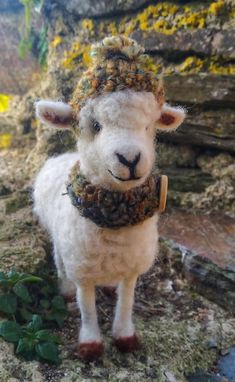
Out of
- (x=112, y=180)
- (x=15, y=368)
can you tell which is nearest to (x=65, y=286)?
(x=15, y=368)

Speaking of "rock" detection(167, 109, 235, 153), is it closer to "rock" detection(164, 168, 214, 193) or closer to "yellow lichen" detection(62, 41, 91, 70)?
"rock" detection(164, 168, 214, 193)

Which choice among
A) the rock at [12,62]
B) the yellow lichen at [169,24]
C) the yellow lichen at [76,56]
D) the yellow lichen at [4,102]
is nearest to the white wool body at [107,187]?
the yellow lichen at [169,24]

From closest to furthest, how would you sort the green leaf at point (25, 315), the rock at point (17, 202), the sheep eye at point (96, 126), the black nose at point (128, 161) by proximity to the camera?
the black nose at point (128, 161) < the sheep eye at point (96, 126) < the green leaf at point (25, 315) < the rock at point (17, 202)

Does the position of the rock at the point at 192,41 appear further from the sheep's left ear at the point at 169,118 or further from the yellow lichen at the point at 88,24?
the sheep's left ear at the point at 169,118

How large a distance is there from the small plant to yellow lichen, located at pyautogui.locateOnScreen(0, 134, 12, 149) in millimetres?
1583

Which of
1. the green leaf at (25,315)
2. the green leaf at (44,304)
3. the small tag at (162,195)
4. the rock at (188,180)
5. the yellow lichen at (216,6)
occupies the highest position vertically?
the yellow lichen at (216,6)

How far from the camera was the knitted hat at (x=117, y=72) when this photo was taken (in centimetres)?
160

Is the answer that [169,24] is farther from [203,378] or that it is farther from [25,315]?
[203,378]

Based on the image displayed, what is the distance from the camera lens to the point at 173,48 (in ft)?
9.23

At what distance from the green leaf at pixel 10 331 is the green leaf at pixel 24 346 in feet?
0.11

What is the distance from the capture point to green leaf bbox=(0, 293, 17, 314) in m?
2.03

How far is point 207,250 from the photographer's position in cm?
254

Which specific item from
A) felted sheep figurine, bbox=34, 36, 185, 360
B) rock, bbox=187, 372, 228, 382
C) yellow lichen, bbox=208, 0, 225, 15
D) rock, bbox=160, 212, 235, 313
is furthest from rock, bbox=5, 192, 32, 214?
yellow lichen, bbox=208, 0, 225, 15

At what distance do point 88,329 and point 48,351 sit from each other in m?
0.22
